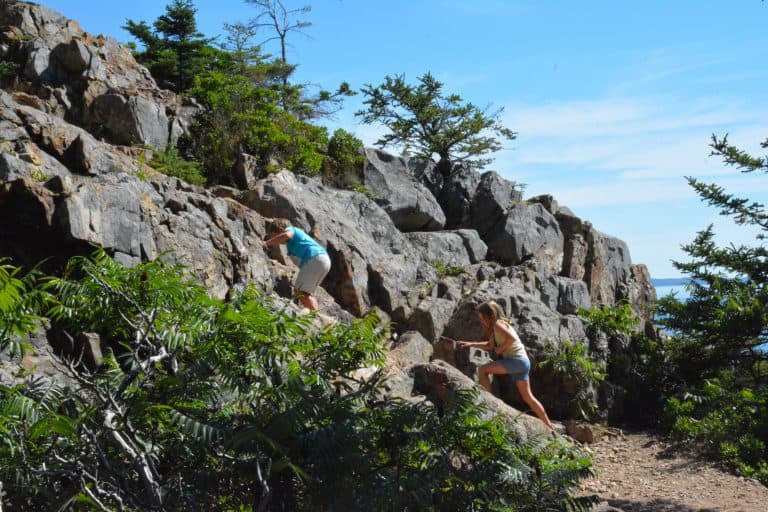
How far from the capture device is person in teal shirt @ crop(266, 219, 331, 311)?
11609mm

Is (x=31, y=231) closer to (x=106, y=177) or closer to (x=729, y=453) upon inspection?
(x=106, y=177)

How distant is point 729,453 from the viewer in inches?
370

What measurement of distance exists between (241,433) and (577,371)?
10.3 meters

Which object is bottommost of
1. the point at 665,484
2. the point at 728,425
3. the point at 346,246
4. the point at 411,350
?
the point at 665,484

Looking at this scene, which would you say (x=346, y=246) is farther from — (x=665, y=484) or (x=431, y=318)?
(x=665, y=484)

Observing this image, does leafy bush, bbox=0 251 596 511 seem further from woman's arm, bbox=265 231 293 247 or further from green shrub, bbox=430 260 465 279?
green shrub, bbox=430 260 465 279

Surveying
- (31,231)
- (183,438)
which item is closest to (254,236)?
(31,231)

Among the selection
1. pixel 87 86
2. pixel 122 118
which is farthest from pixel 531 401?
pixel 87 86

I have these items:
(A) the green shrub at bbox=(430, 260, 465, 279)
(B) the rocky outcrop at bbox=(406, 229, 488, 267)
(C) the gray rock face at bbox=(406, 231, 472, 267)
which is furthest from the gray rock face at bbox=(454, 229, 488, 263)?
(A) the green shrub at bbox=(430, 260, 465, 279)

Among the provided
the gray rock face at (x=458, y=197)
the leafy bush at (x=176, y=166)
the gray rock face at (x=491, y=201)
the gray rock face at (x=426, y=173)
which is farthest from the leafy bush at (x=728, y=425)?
the leafy bush at (x=176, y=166)

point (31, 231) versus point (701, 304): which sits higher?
point (701, 304)

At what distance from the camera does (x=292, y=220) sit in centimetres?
1395

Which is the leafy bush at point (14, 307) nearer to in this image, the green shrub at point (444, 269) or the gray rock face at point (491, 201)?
the green shrub at point (444, 269)

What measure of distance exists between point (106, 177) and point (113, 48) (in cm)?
811
